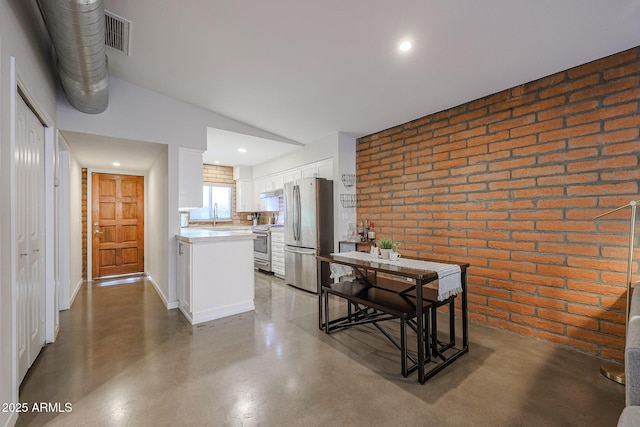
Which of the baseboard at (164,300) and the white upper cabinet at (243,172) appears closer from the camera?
the baseboard at (164,300)

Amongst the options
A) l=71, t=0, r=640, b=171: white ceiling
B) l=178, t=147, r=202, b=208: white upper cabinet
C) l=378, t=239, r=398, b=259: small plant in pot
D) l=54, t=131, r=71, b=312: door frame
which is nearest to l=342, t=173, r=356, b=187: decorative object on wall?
l=71, t=0, r=640, b=171: white ceiling

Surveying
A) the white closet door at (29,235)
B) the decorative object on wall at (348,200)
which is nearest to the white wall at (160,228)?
the white closet door at (29,235)

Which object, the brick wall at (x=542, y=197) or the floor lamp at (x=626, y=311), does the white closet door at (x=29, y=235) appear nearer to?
the brick wall at (x=542, y=197)

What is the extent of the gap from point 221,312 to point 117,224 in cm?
364

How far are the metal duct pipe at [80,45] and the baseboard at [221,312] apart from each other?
7.94 feet

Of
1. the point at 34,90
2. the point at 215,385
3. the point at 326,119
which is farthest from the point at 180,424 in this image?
the point at 326,119

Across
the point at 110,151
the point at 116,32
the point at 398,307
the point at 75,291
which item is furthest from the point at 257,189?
the point at 398,307

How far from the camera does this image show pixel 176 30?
2383mm

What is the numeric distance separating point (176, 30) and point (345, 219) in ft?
10.1

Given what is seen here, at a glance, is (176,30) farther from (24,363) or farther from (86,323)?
(86,323)

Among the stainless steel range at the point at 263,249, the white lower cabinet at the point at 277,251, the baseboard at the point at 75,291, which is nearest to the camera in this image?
the baseboard at the point at 75,291

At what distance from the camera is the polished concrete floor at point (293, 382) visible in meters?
1.70

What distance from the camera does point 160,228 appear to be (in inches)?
164

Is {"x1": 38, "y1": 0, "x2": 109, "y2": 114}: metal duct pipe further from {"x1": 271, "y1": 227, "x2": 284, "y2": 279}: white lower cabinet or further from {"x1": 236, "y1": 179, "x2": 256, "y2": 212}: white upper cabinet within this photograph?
{"x1": 236, "y1": 179, "x2": 256, "y2": 212}: white upper cabinet
